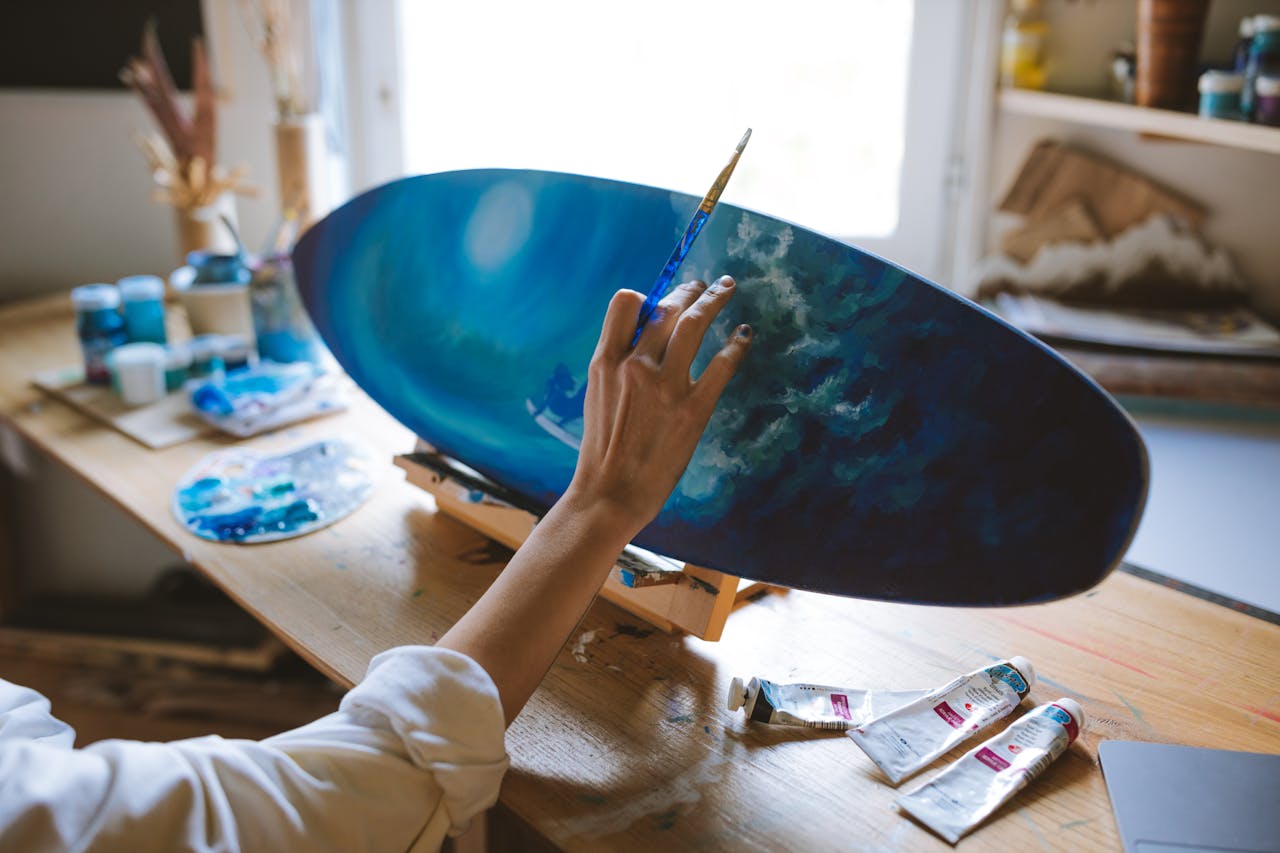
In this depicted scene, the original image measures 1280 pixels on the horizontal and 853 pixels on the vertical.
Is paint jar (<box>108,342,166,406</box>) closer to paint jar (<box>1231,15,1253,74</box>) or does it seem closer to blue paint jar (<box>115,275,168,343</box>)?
blue paint jar (<box>115,275,168,343</box>)

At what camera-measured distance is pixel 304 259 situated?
131 cm

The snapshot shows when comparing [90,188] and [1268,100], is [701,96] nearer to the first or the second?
[1268,100]

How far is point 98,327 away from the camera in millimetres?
1584

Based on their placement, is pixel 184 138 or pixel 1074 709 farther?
pixel 184 138

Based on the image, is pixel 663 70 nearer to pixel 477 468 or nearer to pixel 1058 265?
pixel 1058 265

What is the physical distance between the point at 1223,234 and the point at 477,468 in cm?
128

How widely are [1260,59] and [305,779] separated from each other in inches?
53.6

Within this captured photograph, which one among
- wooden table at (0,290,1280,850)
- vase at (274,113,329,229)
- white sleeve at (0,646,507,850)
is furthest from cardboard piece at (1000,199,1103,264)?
white sleeve at (0,646,507,850)

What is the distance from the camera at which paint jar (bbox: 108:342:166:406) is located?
151 cm

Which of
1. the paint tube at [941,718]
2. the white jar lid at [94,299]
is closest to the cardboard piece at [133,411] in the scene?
the white jar lid at [94,299]

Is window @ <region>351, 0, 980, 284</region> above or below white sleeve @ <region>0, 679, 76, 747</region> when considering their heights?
above

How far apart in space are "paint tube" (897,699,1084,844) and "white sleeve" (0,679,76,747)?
63 cm

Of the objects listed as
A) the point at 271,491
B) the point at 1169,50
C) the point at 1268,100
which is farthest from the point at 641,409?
the point at 1169,50

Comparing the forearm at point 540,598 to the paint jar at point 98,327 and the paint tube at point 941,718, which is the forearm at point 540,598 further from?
the paint jar at point 98,327
